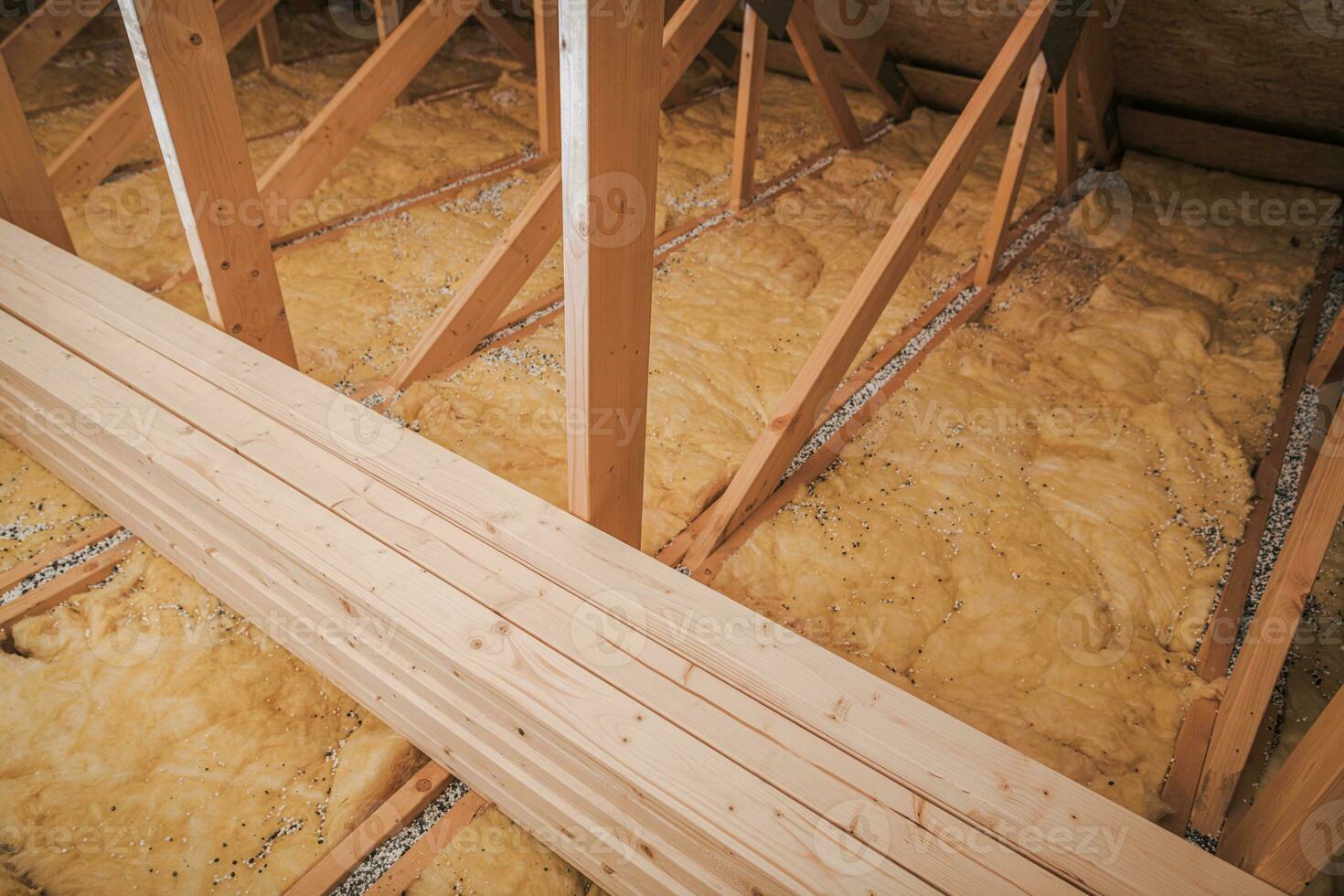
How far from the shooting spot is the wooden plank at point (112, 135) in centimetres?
309

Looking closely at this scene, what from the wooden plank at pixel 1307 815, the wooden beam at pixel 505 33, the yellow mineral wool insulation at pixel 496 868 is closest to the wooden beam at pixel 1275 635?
the wooden plank at pixel 1307 815

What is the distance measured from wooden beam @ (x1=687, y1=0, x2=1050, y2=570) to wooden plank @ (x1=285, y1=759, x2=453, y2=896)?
80 centimetres

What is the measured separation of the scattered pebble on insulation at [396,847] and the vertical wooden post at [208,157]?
4.07 feet

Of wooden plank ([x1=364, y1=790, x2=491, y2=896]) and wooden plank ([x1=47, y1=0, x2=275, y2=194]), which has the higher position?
wooden plank ([x1=47, y1=0, x2=275, y2=194])

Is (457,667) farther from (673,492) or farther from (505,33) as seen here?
(505,33)

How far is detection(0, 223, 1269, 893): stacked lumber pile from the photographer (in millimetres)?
1082

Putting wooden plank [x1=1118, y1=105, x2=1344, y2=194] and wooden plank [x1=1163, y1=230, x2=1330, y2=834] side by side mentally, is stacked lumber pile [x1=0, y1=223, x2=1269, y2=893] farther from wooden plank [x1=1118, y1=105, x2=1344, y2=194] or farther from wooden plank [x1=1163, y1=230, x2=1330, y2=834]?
wooden plank [x1=1118, y1=105, x2=1344, y2=194]

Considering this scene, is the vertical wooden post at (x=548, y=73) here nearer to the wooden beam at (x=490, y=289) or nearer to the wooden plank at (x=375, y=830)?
the wooden beam at (x=490, y=289)

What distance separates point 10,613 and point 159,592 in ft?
0.97

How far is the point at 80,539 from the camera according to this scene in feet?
6.66

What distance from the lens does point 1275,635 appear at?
1589 mm

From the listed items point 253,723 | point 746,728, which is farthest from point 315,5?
point 746,728

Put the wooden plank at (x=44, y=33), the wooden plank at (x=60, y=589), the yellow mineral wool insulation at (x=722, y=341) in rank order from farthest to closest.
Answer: the wooden plank at (x=44, y=33)
the yellow mineral wool insulation at (x=722, y=341)
the wooden plank at (x=60, y=589)

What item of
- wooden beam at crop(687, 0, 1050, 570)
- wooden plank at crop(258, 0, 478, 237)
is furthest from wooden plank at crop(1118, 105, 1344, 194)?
wooden plank at crop(258, 0, 478, 237)
